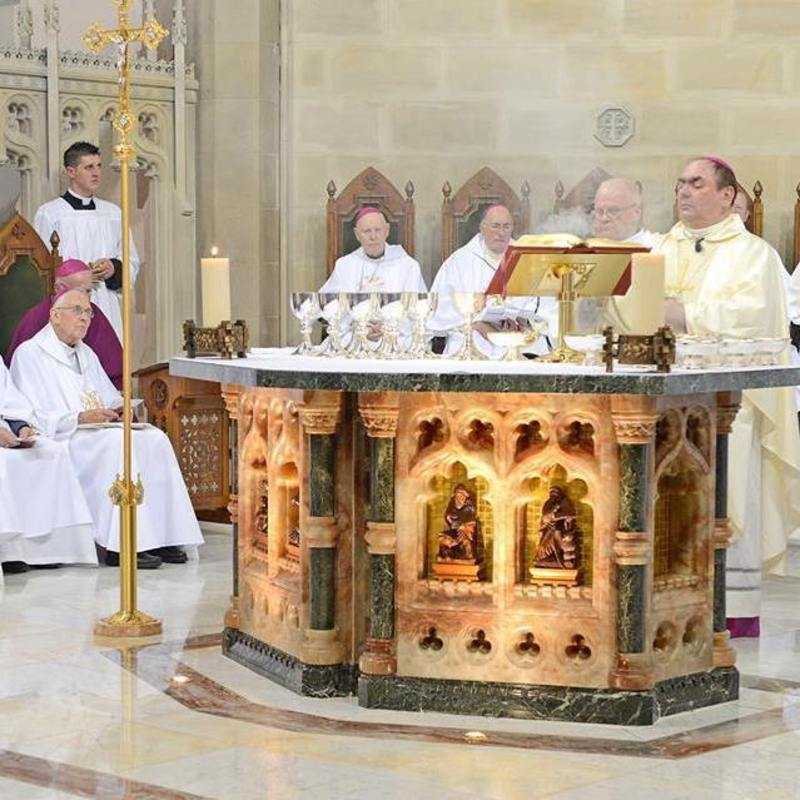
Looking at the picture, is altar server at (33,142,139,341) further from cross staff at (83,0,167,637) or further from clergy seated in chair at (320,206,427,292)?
cross staff at (83,0,167,637)

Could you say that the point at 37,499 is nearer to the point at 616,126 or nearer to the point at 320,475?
the point at 320,475

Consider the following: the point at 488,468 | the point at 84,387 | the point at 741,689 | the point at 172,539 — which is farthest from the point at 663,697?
the point at 84,387

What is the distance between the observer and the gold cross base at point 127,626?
23.3ft

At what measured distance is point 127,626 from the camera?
23.3 ft

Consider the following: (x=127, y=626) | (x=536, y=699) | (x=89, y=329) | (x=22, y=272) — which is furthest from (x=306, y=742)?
(x=22, y=272)

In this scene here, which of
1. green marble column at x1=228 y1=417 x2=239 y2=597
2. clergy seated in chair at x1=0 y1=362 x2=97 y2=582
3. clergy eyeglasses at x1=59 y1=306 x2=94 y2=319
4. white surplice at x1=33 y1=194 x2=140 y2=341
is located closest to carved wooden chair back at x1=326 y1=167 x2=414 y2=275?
white surplice at x1=33 y1=194 x2=140 y2=341

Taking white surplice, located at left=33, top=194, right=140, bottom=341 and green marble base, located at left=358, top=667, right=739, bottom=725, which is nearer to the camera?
green marble base, located at left=358, top=667, right=739, bottom=725

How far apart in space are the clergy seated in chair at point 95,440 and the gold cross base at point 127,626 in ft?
5.83

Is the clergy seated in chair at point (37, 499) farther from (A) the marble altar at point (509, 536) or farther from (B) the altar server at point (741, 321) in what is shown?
(B) the altar server at point (741, 321)

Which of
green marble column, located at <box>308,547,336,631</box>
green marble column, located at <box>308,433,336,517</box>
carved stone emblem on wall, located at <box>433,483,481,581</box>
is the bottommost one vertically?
green marble column, located at <box>308,547,336,631</box>

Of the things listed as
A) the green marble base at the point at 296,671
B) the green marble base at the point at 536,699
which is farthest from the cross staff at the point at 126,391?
the green marble base at the point at 536,699

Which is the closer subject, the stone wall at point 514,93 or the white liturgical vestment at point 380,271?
the white liturgical vestment at point 380,271

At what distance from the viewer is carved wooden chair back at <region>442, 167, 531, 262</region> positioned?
1173cm

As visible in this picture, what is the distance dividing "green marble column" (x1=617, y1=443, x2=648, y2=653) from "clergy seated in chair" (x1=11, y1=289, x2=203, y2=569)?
379 centimetres
